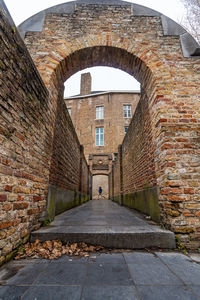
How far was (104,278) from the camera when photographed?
57.7 inches

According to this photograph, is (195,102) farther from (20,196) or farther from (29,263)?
(29,263)

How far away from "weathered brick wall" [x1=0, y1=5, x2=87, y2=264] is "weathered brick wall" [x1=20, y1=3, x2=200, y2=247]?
1.11 meters

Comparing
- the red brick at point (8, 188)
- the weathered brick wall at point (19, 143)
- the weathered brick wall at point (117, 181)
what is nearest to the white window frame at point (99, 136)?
the weathered brick wall at point (117, 181)

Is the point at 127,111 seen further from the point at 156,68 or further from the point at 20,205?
the point at 20,205

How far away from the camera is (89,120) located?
1902 cm

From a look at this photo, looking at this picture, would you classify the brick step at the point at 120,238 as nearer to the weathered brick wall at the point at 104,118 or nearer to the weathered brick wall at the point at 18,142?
the weathered brick wall at the point at 18,142

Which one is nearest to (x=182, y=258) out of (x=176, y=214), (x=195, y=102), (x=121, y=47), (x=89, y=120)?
(x=176, y=214)

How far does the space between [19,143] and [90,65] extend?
138 inches

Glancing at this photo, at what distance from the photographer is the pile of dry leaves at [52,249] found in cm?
195

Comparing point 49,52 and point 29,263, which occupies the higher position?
point 49,52

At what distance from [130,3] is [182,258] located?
645 cm

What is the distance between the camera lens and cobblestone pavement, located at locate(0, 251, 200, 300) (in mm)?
1250

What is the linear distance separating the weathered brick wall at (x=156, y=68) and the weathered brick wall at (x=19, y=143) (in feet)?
3.63

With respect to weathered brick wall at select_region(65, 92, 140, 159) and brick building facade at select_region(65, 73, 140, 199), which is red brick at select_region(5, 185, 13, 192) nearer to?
brick building facade at select_region(65, 73, 140, 199)
